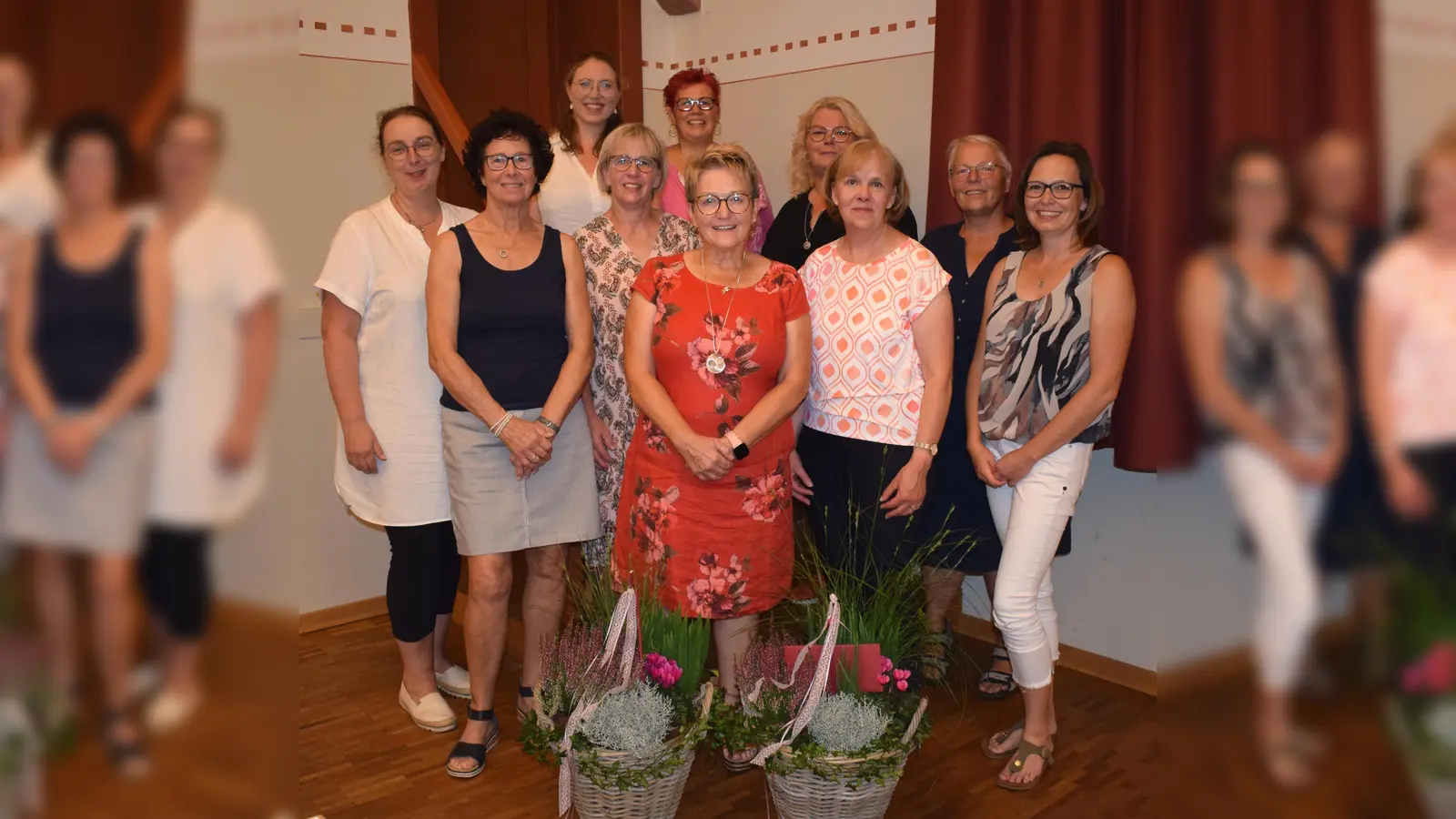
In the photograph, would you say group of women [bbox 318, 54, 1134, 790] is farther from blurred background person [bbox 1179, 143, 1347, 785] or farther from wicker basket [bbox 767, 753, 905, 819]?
blurred background person [bbox 1179, 143, 1347, 785]

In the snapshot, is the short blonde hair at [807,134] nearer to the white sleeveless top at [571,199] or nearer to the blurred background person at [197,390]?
the white sleeveless top at [571,199]

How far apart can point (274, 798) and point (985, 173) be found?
250 cm

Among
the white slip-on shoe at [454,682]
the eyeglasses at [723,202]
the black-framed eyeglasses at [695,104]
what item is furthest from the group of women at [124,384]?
the black-framed eyeglasses at [695,104]

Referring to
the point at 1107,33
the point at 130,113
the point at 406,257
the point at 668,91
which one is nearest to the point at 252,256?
the point at 130,113

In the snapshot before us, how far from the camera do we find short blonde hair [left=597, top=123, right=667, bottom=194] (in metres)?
2.61

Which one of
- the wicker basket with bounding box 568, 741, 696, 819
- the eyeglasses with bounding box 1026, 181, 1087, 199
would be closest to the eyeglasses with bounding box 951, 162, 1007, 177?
the eyeglasses with bounding box 1026, 181, 1087, 199

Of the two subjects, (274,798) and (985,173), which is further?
(985,173)

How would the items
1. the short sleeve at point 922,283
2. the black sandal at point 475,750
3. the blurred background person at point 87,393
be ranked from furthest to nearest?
the black sandal at point 475,750
the short sleeve at point 922,283
the blurred background person at point 87,393

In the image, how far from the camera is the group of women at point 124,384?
31cm

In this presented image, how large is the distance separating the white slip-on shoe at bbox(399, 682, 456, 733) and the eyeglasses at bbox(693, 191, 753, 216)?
154 centimetres

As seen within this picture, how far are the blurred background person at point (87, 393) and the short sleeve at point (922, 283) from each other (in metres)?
2.13

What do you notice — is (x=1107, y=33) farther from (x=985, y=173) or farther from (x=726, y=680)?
(x=726, y=680)

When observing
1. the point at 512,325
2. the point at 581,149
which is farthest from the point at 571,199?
the point at 512,325

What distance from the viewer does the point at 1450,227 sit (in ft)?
1.17
